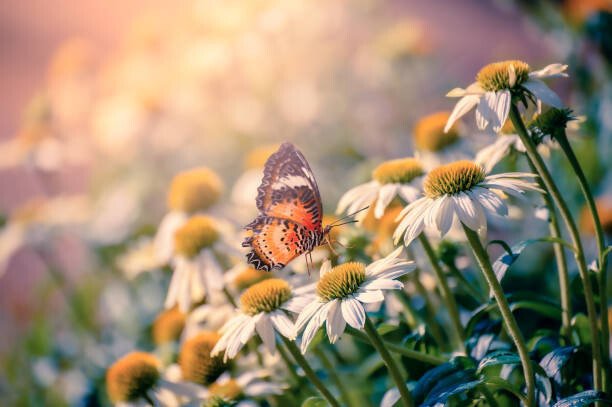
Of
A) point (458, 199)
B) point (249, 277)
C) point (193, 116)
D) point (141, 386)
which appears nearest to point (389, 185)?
point (458, 199)

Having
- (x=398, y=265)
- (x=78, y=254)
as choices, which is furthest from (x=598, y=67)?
(x=78, y=254)

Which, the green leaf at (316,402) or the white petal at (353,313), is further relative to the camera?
the green leaf at (316,402)

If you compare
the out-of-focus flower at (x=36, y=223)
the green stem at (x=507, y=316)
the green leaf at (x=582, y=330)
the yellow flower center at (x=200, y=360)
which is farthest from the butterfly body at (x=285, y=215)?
the out-of-focus flower at (x=36, y=223)

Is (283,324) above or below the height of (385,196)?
below

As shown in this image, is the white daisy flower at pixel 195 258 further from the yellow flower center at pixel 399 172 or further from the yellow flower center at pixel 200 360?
the yellow flower center at pixel 399 172

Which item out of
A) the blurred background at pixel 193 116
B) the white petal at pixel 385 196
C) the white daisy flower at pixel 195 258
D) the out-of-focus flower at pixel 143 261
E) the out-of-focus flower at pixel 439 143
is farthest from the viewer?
the blurred background at pixel 193 116

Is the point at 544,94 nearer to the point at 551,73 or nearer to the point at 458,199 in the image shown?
the point at 551,73
